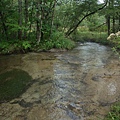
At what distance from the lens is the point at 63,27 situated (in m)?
16.2

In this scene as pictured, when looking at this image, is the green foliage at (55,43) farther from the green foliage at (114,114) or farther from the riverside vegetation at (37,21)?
the green foliage at (114,114)

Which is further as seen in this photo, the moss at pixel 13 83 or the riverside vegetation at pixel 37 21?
the riverside vegetation at pixel 37 21

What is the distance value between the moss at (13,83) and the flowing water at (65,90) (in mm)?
229

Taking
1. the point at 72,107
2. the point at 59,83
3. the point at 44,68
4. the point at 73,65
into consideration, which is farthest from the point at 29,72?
the point at 72,107

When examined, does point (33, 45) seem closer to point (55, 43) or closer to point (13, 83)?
point (55, 43)

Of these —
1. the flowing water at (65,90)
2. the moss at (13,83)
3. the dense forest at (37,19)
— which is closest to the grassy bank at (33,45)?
the dense forest at (37,19)

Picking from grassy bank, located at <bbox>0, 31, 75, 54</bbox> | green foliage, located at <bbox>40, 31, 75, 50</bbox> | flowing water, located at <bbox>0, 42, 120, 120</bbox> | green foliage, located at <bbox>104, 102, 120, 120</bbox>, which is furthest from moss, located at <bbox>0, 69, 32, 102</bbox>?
green foliage, located at <bbox>40, 31, 75, 50</bbox>

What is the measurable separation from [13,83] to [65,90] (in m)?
1.65

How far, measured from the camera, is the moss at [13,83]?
4.75 m

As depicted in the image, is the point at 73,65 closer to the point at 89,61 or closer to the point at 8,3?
the point at 89,61

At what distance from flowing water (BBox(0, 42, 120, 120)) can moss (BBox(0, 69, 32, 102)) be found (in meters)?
0.23

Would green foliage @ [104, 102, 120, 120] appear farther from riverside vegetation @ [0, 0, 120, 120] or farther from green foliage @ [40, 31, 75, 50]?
green foliage @ [40, 31, 75, 50]

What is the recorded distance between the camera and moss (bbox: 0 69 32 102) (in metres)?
4.75

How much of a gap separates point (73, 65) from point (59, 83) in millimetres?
2173
